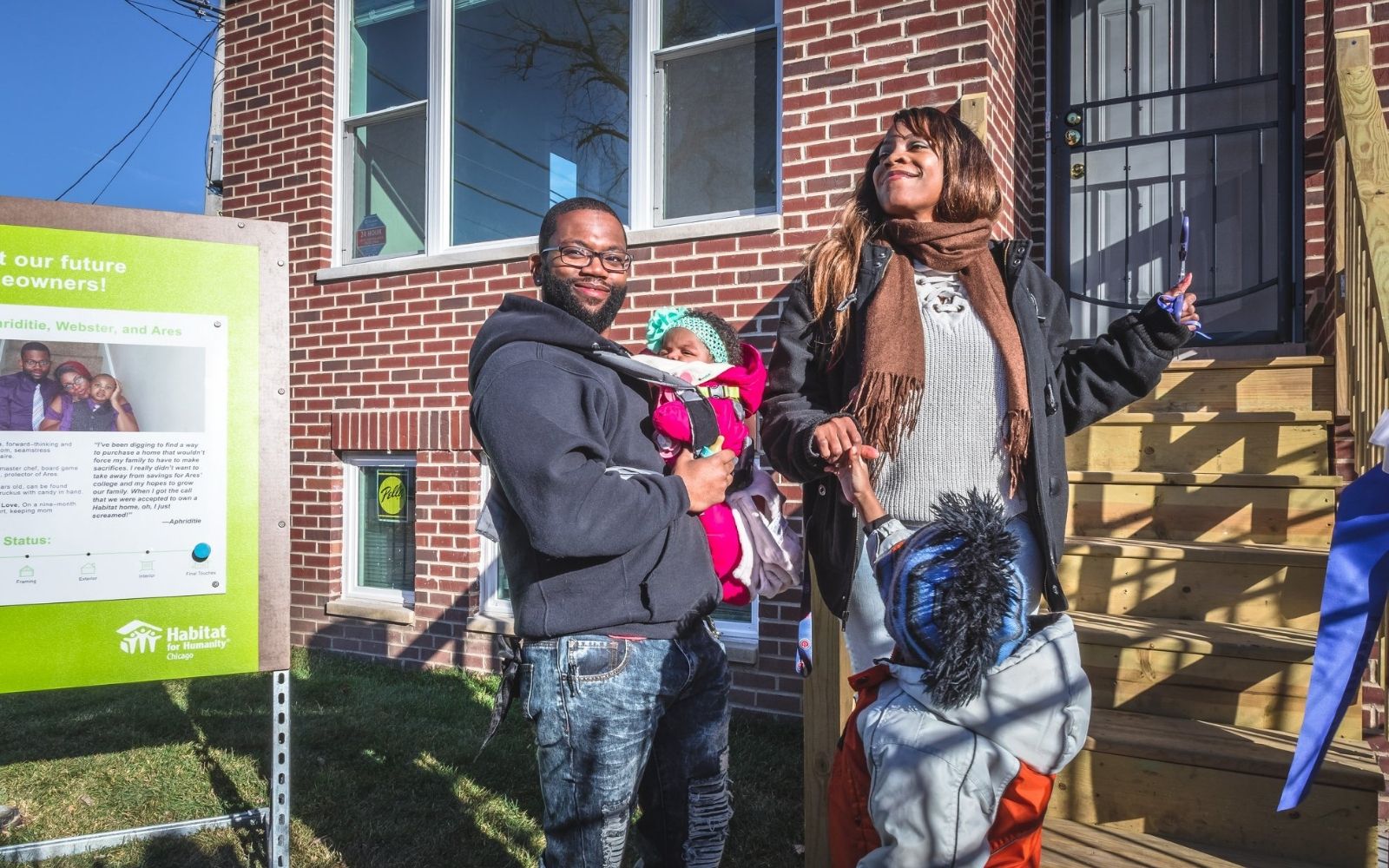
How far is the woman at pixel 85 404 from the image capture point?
8.77 feet

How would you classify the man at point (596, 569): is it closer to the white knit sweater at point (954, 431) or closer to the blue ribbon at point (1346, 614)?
the white knit sweater at point (954, 431)

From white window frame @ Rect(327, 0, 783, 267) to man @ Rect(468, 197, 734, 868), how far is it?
2.87m

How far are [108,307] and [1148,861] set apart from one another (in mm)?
3325

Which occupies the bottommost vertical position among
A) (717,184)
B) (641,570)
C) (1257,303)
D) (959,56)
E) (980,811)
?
(980,811)

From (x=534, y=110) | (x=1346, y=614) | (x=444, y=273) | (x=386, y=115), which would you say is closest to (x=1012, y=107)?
(x=534, y=110)

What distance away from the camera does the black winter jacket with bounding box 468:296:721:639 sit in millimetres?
1721

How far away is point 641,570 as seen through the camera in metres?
1.92

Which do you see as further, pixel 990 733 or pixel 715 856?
pixel 715 856

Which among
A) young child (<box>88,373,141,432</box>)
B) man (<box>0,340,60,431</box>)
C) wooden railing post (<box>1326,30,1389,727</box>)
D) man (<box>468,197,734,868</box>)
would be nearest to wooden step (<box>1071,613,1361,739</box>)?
wooden railing post (<box>1326,30,1389,727</box>)

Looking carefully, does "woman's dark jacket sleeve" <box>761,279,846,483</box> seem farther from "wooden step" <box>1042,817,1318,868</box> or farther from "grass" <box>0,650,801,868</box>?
"grass" <box>0,650,801,868</box>

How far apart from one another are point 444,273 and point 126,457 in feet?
10.1

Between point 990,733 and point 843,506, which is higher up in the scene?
point 843,506

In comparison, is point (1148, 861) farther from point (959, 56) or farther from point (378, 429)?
point (378, 429)

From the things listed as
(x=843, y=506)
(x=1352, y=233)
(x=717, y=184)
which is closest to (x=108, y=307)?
(x=843, y=506)
